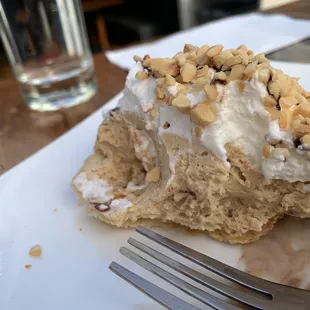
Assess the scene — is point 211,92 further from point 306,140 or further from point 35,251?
point 35,251

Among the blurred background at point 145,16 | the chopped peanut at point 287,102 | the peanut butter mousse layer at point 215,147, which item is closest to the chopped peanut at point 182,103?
the peanut butter mousse layer at point 215,147

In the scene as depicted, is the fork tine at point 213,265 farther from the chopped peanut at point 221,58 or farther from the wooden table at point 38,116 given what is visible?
the wooden table at point 38,116

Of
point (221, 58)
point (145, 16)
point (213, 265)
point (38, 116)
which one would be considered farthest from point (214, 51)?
point (145, 16)

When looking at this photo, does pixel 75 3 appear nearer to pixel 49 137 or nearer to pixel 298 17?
pixel 49 137

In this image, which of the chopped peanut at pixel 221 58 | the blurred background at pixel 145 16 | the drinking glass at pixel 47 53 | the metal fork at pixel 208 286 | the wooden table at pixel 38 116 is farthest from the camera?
the blurred background at pixel 145 16

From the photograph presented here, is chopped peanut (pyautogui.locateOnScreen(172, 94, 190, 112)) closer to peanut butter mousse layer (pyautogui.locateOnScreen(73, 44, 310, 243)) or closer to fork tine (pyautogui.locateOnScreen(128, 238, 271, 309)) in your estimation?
peanut butter mousse layer (pyautogui.locateOnScreen(73, 44, 310, 243))

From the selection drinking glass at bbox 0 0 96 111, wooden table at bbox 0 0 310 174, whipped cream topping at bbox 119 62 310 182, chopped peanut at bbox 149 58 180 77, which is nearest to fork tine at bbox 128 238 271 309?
whipped cream topping at bbox 119 62 310 182
